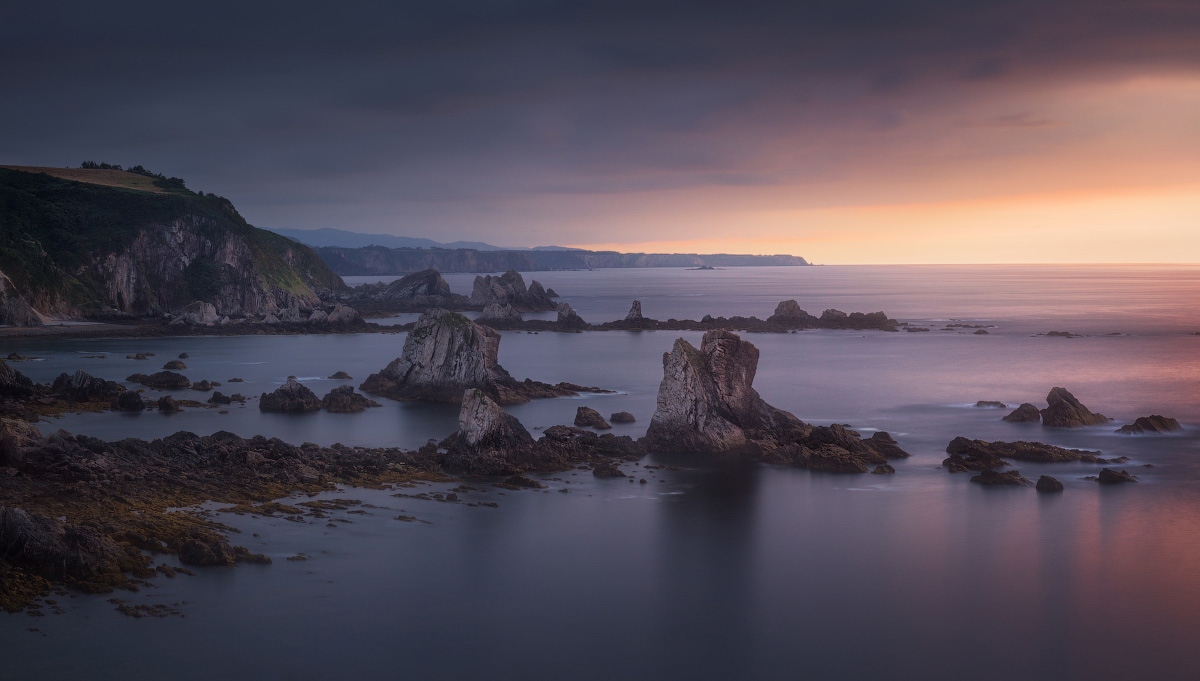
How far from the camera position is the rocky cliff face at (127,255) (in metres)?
78.1

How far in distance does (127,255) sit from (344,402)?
191 ft

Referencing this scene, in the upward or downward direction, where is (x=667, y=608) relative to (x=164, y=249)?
downward

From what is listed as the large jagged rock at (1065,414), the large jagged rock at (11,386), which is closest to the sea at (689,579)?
the large jagged rock at (1065,414)

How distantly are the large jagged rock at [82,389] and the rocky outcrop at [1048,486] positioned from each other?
111 feet

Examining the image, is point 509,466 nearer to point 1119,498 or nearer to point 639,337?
point 1119,498

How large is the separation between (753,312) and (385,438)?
3342 inches

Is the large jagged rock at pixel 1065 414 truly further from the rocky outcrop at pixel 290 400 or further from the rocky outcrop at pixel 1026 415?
the rocky outcrop at pixel 290 400

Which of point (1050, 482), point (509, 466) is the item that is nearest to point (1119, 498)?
point (1050, 482)

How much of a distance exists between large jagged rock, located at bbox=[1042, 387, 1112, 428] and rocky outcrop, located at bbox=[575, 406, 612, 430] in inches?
657

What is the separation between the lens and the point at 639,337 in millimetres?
79812

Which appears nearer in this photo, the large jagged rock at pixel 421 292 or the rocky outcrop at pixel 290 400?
the rocky outcrop at pixel 290 400

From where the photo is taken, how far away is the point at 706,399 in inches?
1220

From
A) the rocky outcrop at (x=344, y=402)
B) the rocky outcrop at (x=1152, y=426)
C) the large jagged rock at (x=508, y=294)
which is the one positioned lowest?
the rocky outcrop at (x=344, y=402)

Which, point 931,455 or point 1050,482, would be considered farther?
point 931,455
